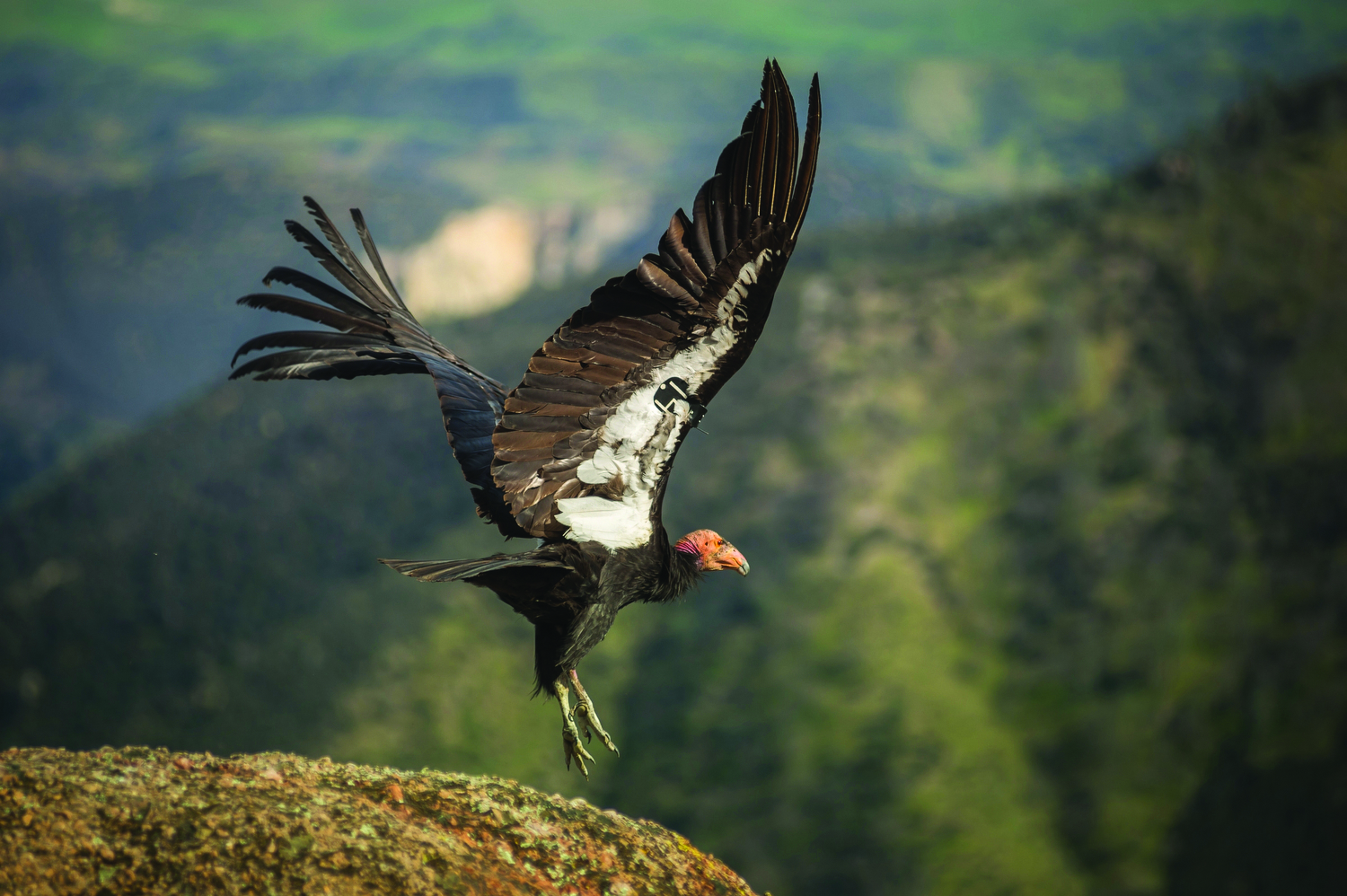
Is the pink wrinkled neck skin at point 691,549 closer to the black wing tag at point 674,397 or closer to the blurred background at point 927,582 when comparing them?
the black wing tag at point 674,397

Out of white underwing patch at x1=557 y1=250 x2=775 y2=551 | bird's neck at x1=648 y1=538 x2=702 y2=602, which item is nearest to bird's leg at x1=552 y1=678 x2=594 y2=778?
bird's neck at x1=648 y1=538 x2=702 y2=602

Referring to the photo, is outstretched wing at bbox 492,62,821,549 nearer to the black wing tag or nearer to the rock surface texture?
the black wing tag

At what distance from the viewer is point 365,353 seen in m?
10.7

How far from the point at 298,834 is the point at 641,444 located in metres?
3.87

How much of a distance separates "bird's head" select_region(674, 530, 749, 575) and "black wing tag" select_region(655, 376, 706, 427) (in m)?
2.72

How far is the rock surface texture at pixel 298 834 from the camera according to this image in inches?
271

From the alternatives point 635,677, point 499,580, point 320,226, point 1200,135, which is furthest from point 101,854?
point 1200,135

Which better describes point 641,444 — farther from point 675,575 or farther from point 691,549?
point 691,549

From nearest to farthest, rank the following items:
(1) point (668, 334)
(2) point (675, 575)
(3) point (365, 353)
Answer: (1) point (668, 334), (2) point (675, 575), (3) point (365, 353)

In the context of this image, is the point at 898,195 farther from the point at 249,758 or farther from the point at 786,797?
the point at 249,758

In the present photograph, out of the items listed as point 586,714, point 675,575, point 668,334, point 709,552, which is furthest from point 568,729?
point 668,334

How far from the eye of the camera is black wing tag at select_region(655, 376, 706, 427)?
8.45 m

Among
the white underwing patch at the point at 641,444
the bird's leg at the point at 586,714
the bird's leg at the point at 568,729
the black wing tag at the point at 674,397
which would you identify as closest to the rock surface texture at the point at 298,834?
the bird's leg at the point at 568,729

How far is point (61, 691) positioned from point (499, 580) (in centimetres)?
10285
